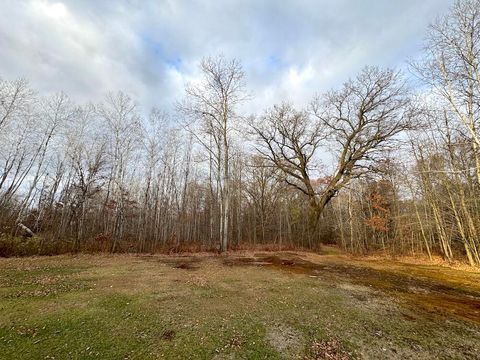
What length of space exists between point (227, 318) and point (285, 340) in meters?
1.27

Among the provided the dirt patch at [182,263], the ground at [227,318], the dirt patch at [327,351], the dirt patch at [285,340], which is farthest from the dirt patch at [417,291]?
the dirt patch at [182,263]

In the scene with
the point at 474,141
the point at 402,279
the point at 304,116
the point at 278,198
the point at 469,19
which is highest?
the point at 304,116

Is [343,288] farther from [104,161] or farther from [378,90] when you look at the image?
[104,161]

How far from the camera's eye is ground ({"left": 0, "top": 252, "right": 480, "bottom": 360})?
3391mm

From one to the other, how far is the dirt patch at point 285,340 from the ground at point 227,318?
2cm

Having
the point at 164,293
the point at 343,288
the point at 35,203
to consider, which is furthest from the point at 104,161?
the point at 343,288

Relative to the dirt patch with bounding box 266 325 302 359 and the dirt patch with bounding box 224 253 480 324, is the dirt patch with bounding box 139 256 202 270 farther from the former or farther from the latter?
the dirt patch with bounding box 266 325 302 359

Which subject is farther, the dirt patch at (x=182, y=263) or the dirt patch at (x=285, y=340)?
the dirt patch at (x=182, y=263)

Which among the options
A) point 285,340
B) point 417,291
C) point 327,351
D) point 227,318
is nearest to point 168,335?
point 227,318

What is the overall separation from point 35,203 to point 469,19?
32.9 m

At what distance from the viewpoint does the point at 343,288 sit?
275 inches

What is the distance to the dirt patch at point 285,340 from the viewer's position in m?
3.44

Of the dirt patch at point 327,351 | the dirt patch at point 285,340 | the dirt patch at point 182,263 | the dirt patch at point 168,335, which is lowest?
the dirt patch at point 327,351

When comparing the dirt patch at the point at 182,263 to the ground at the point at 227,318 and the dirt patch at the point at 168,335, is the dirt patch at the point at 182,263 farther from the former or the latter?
the dirt patch at the point at 168,335
